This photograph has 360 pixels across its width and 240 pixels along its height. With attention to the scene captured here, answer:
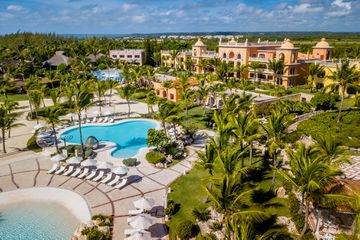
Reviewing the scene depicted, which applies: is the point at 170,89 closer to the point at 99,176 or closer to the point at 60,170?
the point at 60,170

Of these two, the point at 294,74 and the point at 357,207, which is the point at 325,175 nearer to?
the point at 357,207

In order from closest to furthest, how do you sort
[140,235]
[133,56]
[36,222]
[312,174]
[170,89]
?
[312,174], [140,235], [36,222], [170,89], [133,56]

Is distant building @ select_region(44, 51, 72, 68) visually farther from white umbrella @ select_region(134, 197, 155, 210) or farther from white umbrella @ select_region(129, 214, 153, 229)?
white umbrella @ select_region(129, 214, 153, 229)

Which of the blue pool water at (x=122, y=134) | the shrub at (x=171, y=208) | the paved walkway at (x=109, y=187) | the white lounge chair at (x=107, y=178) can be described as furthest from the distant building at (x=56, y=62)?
the shrub at (x=171, y=208)

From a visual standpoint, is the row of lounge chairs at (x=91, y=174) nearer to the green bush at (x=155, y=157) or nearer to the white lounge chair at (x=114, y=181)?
the white lounge chair at (x=114, y=181)

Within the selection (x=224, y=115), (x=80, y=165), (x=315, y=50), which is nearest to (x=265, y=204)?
(x=224, y=115)

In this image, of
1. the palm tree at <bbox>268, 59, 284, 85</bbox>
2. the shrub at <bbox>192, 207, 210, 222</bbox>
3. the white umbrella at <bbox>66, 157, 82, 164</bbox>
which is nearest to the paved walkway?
the white umbrella at <bbox>66, 157, 82, 164</bbox>

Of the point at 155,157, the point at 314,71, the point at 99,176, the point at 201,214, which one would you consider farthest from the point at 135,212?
the point at 314,71
